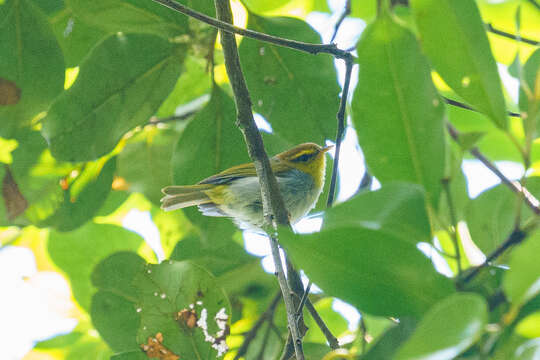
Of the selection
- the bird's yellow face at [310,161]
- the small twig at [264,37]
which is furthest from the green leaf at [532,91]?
the bird's yellow face at [310,161]

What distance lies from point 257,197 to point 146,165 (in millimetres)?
847

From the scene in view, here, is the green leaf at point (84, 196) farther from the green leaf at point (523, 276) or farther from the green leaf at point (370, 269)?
the green leaf at point (523, 276)

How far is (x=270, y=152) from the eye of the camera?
8.02 feet

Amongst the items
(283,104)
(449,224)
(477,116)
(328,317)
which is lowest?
(328,317)

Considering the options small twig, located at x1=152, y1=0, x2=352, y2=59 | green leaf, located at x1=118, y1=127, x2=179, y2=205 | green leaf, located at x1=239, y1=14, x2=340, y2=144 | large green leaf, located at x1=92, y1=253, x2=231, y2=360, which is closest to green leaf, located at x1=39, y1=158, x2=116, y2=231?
green leaf, located at x1=118, y1=127, x2=179, y2=205

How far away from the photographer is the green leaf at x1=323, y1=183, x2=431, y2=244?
2.82 feet

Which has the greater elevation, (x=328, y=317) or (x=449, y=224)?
(x=449, y=224)

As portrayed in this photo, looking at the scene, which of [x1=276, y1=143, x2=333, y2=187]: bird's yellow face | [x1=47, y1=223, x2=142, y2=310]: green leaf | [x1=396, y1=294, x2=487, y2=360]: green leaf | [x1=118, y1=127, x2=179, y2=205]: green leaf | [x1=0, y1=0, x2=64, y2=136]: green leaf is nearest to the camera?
[x1=396, y1=294, x2=487, y2=360]: green leaf

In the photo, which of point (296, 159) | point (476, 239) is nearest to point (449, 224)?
point (476, 239)

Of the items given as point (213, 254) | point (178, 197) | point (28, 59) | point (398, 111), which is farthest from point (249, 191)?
point (398, 111)

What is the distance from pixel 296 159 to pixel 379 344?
3127 mm

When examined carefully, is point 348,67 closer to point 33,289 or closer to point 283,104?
point 283,104

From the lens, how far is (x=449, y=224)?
1091 mm

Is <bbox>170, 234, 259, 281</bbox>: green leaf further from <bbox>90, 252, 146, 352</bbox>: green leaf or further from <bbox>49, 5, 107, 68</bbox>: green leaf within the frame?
<bbox>49, 5, 107, 68</bbox>: green leaf
